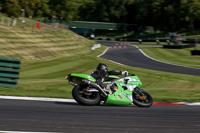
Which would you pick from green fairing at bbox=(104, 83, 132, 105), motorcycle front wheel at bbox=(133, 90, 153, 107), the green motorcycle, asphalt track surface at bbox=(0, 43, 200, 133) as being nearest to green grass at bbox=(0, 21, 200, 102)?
motorcycle front wheel at bbox=(133, 90, 153, 107)

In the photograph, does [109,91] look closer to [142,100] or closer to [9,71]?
[142,100]

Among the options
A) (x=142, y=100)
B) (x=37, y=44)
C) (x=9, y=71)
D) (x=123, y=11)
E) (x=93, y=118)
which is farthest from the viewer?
(x=123, y=11)

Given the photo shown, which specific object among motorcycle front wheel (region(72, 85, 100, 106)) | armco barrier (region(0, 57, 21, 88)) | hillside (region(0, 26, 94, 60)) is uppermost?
motorcycle front wheel (region(72, 85, 100, 106))

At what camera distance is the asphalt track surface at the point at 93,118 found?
280 inches

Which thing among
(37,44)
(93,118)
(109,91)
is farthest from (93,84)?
(37,44)

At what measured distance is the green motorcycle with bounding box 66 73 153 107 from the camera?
378 inches

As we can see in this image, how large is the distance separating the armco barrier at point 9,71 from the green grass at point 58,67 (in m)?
0.35

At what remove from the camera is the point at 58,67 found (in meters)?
26.7

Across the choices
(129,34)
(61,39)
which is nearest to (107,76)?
(61,39)

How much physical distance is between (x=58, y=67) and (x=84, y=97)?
1724cm

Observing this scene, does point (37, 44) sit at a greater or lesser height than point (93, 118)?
lesser

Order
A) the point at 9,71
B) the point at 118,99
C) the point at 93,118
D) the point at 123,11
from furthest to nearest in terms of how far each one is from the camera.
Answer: the point at 123,11 → the point at 9,71 → the point at 118,99 → the point at 93,118

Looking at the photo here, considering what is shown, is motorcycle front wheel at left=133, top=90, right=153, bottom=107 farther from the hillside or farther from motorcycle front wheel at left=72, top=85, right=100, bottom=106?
the hillside

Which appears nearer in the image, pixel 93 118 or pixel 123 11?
pixel 93 118
